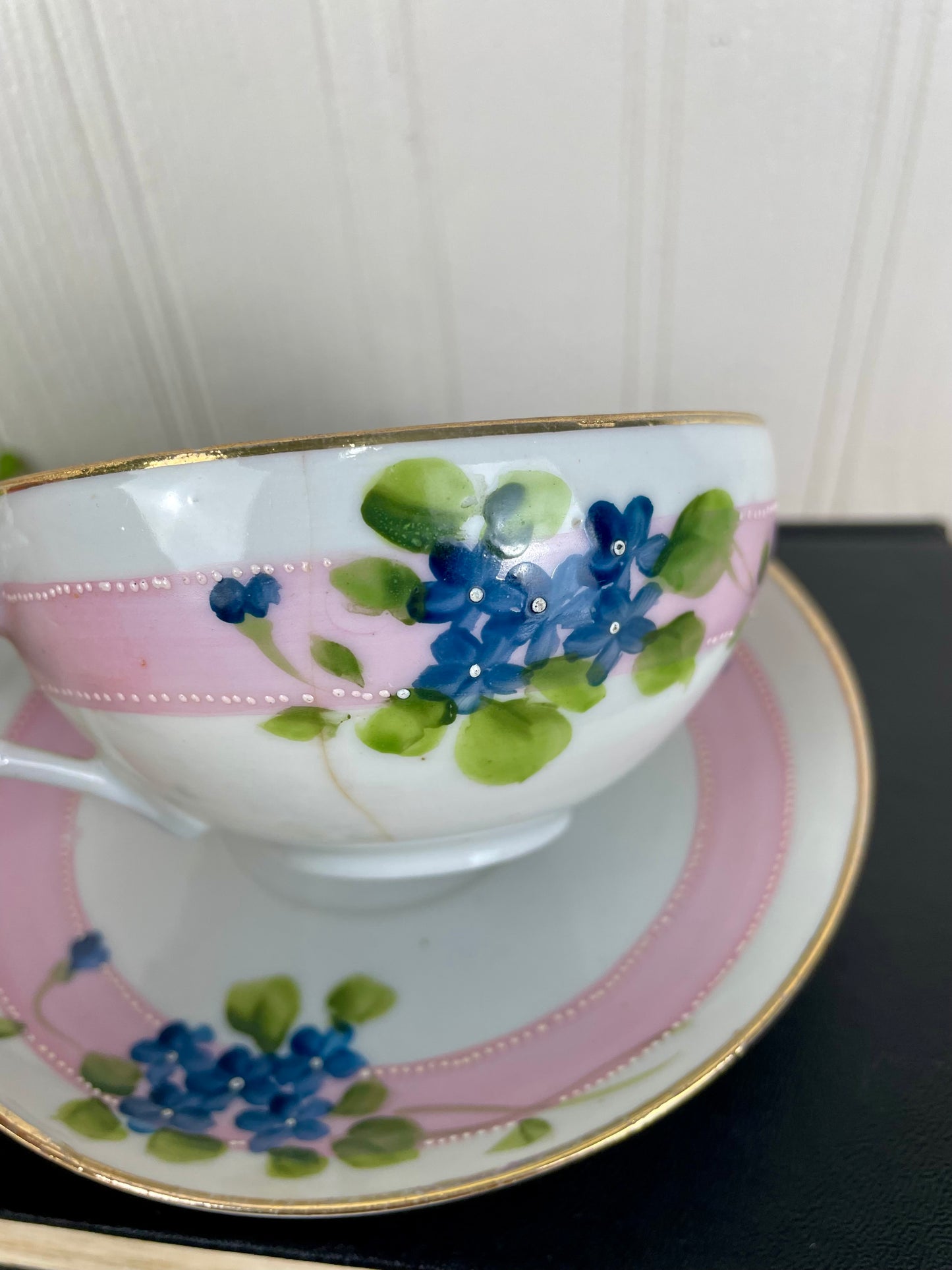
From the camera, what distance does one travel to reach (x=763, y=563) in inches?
11.0

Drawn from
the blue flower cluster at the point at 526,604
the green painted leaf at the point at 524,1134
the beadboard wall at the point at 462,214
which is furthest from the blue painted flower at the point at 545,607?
the beadboard wall at the point at 462,214

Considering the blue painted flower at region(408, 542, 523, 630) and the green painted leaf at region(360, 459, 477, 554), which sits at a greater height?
the green painted leaf at region(360, 459, 477, 554)

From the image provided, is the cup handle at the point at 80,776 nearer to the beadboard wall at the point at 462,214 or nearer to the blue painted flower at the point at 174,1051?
the blue painted flower at the point at 174,1051

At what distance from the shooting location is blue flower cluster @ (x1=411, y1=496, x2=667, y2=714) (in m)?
0.20

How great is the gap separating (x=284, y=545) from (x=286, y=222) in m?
0.31

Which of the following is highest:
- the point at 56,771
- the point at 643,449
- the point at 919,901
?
the point at 643,449

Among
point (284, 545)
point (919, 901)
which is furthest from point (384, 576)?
point (919, 901)

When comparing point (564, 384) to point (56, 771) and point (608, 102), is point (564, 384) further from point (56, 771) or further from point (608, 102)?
point (56, 771)

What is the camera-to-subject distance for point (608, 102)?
0.41 metres

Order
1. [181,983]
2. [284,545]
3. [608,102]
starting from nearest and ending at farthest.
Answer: [284,545] < [181,983] < [608,102]

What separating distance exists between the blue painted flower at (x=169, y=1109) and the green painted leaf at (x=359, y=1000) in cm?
5

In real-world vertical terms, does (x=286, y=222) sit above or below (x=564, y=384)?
above

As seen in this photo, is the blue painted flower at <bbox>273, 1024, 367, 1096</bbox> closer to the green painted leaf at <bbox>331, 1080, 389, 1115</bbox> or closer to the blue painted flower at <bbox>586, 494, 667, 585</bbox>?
the green painted leaf at <bbox>331, 1080, 389, 1115</bbox>

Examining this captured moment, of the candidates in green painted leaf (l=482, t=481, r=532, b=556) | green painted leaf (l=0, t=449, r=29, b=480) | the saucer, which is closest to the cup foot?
the saucer
